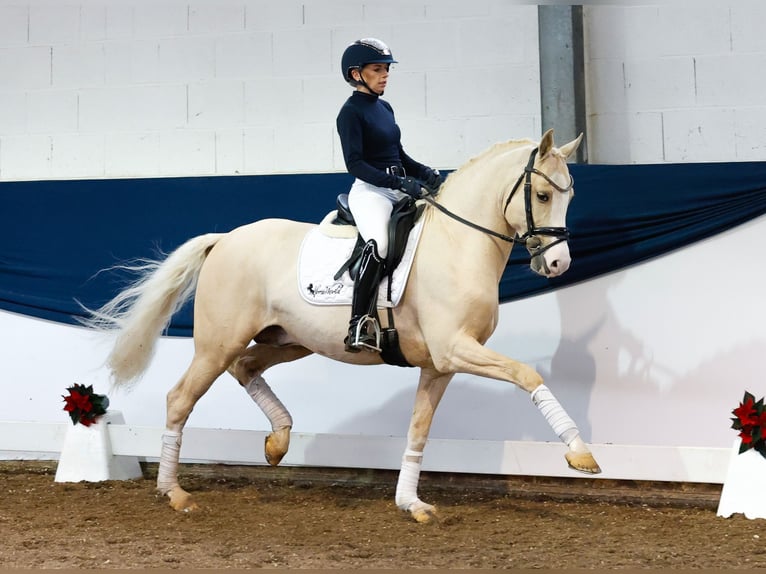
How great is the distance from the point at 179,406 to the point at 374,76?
183 centimetres

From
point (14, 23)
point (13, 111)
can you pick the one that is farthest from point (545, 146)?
point (14, 23)

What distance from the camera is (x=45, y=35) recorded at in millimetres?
6387

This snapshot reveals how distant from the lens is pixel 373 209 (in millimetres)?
4305

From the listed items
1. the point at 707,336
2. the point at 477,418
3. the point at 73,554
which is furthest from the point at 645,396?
the point at 73,554

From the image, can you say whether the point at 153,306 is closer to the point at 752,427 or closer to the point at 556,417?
the point at 556,417

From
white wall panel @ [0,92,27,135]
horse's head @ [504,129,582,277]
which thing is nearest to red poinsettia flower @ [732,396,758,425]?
horse's head @ [504,129,582,277]

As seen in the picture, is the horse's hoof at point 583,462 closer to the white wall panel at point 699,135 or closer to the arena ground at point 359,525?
the arena ground at point 359,525

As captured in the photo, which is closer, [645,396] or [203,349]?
[203,349]

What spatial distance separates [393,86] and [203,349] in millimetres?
2106

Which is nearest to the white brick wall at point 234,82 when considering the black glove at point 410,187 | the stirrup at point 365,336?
the black glove at point 410,187

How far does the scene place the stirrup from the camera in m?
4.21

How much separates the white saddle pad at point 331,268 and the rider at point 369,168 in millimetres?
77

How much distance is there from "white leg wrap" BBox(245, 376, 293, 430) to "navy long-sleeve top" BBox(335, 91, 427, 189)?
3.99 feet

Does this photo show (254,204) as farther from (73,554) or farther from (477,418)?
(73,554)
